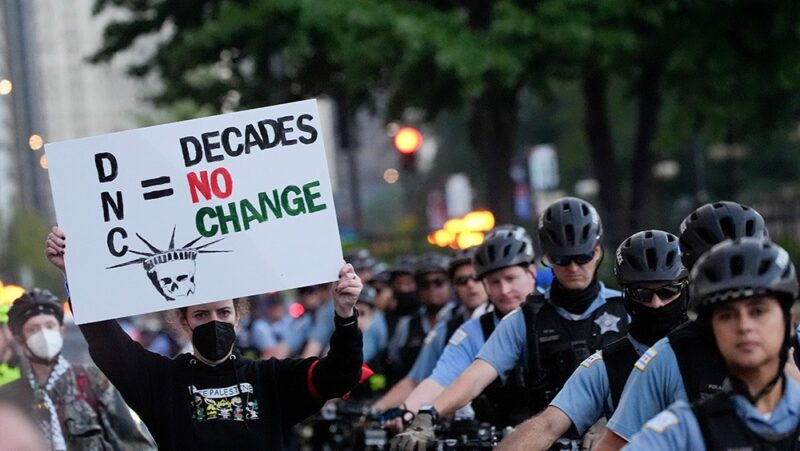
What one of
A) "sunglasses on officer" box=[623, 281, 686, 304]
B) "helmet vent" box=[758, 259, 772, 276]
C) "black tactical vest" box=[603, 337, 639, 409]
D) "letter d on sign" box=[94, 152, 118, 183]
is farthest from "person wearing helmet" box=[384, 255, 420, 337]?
"helmet vent" box=[758, 259, 772, 276]

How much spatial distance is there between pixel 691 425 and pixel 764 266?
0.54m

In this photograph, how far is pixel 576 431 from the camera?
667cm

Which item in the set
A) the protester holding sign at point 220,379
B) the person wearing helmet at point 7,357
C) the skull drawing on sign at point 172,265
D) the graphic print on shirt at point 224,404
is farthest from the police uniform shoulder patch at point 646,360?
the person wearing helmet at point 7,357

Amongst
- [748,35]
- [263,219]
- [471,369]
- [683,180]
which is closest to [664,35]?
[748,35]

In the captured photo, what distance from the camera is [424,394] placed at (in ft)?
30.3

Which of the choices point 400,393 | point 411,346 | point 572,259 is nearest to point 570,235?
point 572,259

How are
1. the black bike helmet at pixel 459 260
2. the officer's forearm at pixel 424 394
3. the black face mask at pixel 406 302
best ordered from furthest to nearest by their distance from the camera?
the black face mask at pixel 406 302 → the black bike helmet at pixel 459 260 → the officer's forearm at pixel 424 394

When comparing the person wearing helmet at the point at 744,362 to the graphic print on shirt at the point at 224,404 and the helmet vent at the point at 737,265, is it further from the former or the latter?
the graphic print on shirt at the point at 224,404

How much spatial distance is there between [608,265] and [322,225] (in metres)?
15.0

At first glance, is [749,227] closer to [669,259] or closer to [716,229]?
[716,229]

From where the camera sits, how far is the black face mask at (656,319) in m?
6.92

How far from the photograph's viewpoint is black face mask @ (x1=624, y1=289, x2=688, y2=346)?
272 inches

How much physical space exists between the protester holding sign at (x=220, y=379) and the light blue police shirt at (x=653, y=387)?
1.41 m

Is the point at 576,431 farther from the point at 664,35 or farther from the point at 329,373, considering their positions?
the point at 664,35
